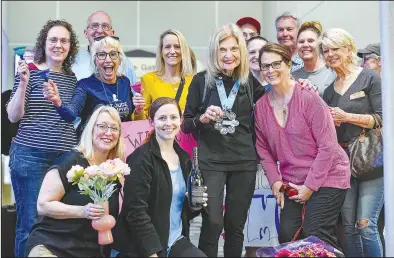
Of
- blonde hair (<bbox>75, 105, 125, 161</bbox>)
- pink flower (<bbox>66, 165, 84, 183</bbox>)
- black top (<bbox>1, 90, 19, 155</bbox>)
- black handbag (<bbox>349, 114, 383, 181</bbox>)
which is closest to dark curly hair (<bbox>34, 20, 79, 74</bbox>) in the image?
blonde hair (<bbox>75, 105, 125, 161</bbox>)

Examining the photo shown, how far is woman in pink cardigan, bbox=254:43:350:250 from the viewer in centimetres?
374

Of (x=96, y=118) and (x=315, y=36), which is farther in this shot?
(x=315, y=36)

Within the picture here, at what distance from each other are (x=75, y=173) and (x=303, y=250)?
49.1 inches

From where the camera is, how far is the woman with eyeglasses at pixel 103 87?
13.6ft

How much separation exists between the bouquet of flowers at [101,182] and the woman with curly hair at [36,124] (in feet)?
2.36

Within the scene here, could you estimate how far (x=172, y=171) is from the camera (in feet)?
11.7

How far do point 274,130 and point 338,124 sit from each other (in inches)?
19.1

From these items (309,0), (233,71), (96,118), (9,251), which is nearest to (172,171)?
(96,118)

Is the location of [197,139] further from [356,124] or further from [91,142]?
[356,124]

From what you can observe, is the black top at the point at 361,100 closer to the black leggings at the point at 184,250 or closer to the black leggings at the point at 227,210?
the black leggings at the point at 227,210

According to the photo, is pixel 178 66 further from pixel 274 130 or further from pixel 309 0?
pixel 309 0

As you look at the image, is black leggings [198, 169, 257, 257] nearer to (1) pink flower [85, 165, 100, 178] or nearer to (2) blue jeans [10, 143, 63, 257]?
(1) pink flower [85, 165, 100, 178]

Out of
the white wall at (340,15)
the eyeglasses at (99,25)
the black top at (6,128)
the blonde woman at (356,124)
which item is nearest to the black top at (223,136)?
the blonde woman at (356,124)

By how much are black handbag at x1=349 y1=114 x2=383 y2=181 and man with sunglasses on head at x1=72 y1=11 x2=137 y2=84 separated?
1.66 m
